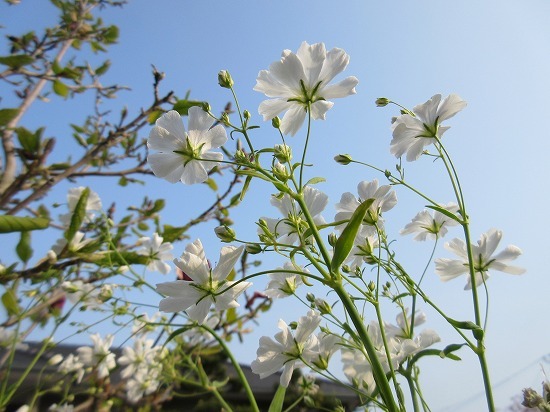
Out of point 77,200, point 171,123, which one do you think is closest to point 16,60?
point 77,200

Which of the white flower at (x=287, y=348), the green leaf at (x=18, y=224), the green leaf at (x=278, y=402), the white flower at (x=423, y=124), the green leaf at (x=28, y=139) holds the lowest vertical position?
the green leaf at (x=278, y=402)

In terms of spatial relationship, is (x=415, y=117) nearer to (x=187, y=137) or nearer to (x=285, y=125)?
(x=285, y=125)

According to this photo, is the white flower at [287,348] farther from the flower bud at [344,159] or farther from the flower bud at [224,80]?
the flower bud at [224,80]

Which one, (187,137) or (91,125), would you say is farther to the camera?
(91,125)

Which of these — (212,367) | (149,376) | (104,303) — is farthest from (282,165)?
(212,367)

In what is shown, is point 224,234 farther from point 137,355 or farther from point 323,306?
point 137,355

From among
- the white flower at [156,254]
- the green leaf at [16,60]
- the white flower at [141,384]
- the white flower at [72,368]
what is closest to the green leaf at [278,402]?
the white flower at [156,254]
